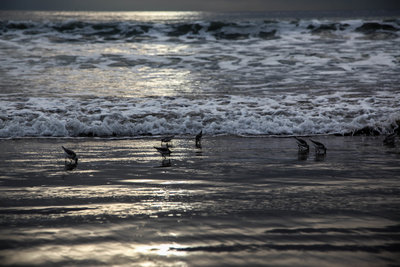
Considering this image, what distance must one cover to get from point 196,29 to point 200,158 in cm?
2540

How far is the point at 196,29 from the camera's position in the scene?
3250 centimetres

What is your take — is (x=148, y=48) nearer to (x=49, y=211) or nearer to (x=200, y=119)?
(x=200, y=119)

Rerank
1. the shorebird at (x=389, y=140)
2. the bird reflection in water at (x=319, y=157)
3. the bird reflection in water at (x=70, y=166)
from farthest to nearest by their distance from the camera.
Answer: the shorebird at (x=389, y=140) < the bird reflection in water at (x=319, y=157) < the bird reflection in water at (x=70, y=166)

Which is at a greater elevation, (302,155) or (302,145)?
(302,145)

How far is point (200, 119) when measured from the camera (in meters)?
12.3

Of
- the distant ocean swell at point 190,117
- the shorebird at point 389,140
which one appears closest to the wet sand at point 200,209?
the shorebird at point 389,140

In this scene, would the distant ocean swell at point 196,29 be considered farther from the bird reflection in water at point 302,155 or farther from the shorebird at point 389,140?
the bird reflection in water at point 302,155

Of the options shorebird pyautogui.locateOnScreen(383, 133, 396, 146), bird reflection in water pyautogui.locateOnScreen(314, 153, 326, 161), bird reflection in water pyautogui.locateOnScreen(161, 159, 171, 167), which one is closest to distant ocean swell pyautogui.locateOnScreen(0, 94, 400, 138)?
shorebird pyautogui.locateOnScreen(383, 133, 396, 146)

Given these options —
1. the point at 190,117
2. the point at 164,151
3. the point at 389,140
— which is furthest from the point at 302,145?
the point at 190,117

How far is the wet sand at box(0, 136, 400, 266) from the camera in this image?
3.88m

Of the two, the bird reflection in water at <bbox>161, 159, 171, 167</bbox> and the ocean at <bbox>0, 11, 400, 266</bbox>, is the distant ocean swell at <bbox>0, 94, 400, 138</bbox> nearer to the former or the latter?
the ocean at <bbox>0, 11, 400, 266</bbox>

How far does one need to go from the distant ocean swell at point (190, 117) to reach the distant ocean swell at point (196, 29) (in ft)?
55.8

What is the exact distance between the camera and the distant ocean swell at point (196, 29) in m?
30.5

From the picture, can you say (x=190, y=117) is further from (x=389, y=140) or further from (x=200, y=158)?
(x=389, y=140)
